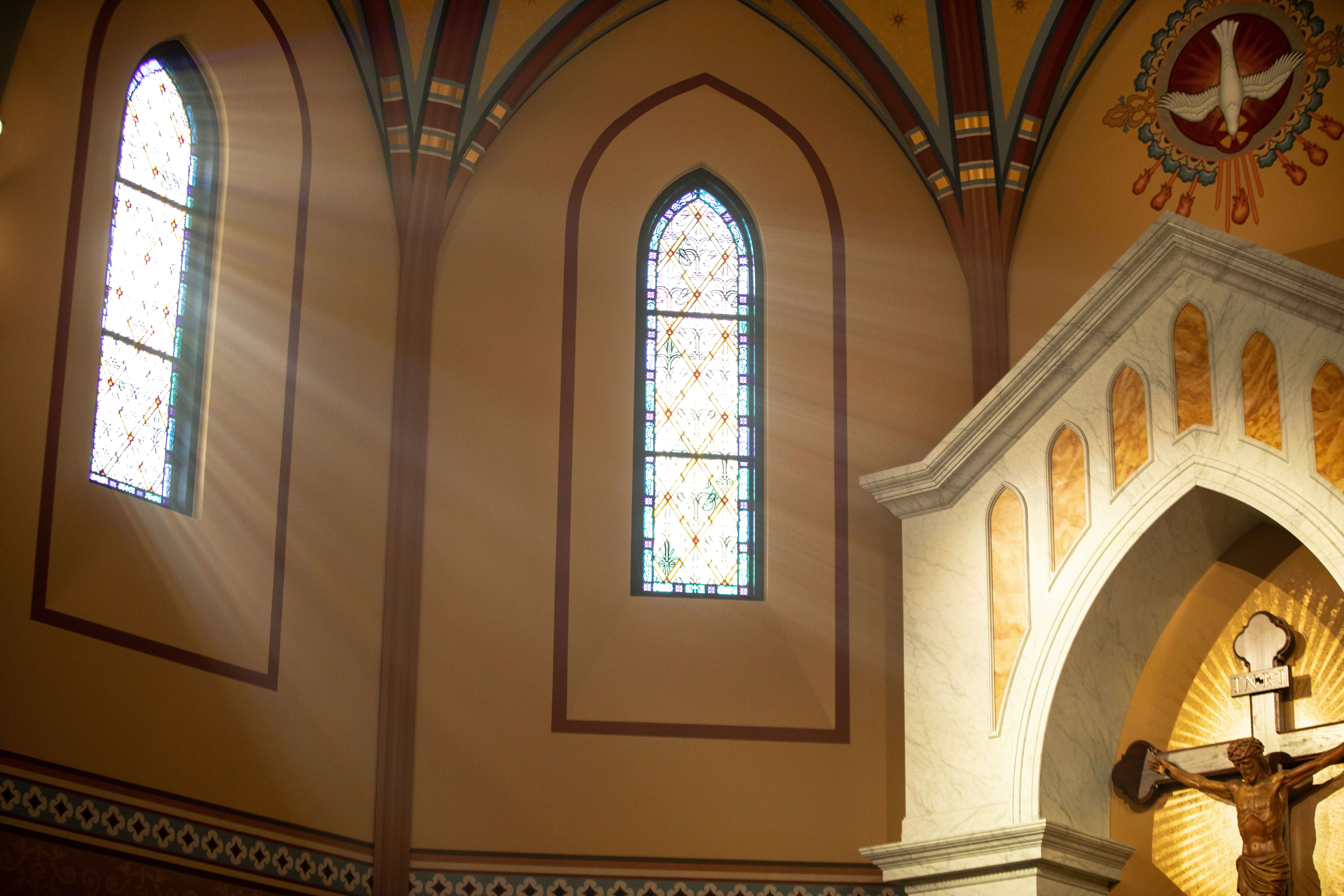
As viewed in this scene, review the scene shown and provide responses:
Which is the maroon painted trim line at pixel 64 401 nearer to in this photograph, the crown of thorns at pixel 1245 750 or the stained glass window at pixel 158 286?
the stained glass window at pixel 158 286

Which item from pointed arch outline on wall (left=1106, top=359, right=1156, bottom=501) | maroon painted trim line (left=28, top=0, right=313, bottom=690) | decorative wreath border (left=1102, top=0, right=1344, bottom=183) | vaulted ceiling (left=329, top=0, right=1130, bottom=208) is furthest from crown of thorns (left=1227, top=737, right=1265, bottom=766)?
maroon painted trim line (left=28, top=0, right=313, bottom=690)

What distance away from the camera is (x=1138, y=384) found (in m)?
9.86

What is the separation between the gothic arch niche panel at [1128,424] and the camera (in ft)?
32.1

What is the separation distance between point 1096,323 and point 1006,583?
1575 millimetres

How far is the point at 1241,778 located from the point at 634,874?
3.54 meters

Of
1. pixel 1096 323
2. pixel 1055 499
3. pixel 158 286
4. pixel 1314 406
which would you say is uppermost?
pixel 158 286

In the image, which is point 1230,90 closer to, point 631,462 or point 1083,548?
point 1083,548

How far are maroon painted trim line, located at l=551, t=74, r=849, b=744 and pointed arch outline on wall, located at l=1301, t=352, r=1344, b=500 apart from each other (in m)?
3.21

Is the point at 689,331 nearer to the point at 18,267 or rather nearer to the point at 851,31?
the point at 851,31

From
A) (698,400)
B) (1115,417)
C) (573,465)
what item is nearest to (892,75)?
(698,400)

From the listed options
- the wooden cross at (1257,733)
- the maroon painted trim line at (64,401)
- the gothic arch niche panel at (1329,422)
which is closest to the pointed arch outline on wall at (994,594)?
the wooden cross at (1257,733)

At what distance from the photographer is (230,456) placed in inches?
397

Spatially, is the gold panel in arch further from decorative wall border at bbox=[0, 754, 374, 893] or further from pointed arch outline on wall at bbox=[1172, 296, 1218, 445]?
decorative wall border at bbox=[0, 754, 374, 893]

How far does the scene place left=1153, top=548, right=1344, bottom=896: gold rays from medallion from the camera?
368 inches
